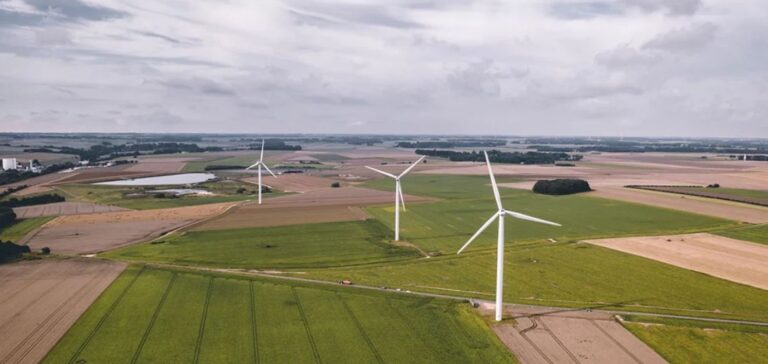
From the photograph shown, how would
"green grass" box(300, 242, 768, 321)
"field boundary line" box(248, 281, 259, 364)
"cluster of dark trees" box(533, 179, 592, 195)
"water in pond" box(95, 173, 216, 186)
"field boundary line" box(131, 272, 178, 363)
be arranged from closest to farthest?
"field boundary line" box(248, 281, 259, 364) → "field boundary line" box(131, 272, 178, 363) → "green grass" box(300, 242, 768, 321) → "cluster of dark trees" box(533, 179, 592, 195) → "water in pond" box(95, 173, 216, 186)

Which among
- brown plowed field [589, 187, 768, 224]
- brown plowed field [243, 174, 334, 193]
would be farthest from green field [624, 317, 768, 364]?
brown plowed field [243, 174, 334, 193]

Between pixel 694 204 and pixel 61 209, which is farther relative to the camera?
pixel 694 204

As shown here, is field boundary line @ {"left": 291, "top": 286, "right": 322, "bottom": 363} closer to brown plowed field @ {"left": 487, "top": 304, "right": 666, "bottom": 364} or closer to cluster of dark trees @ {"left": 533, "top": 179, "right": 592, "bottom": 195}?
brown plowed field @ {"left": 487, "top": 304, "right": 666, "bottom": 364}

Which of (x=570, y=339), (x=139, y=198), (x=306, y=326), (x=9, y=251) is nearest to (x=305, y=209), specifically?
(x=139, y=198)

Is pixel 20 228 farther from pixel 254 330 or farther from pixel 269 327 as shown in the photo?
pixel 269 327

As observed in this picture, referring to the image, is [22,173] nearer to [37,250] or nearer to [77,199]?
[77,199]

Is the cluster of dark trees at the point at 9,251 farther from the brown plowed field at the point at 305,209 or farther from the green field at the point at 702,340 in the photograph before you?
the green field at the point at 702,340

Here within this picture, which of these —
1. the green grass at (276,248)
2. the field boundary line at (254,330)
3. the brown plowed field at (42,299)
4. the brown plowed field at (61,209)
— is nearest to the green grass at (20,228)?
Result: the brown plowed field at (61,209)

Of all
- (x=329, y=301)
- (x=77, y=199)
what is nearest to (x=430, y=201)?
(x=329, y=301)
